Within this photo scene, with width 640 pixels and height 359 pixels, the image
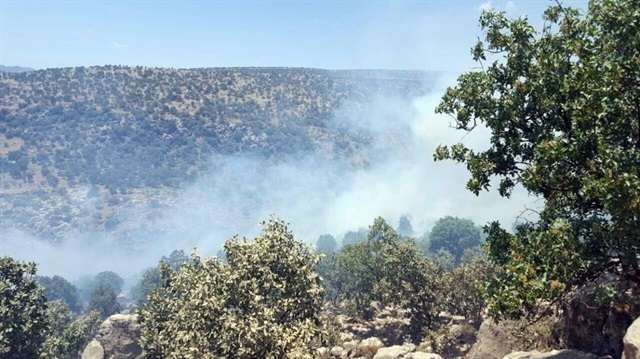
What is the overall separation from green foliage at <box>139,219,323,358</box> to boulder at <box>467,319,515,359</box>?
38.4 feet

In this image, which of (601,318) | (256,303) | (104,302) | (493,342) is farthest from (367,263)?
(104,302)

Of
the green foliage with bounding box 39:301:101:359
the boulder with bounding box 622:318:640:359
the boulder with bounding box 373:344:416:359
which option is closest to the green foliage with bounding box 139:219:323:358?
the boulder with bounding box 373:344:416:359

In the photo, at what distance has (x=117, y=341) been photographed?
58375 mm

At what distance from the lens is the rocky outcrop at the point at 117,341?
57.7 meters

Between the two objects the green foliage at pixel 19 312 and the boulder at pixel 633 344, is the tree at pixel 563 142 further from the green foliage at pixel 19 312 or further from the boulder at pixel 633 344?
the green foliage at pixel 19 312

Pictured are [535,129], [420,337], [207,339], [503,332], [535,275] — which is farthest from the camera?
[420,337]

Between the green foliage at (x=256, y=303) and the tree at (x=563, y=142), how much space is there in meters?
8.62

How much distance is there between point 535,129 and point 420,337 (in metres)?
37.0

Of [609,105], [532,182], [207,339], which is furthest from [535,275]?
[207,339]

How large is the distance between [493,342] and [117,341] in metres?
46.2

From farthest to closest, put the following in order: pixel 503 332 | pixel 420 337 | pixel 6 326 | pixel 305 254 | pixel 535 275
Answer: pixel 420 337
pixel 6 326
pixel 503 332
pixel 305 254
pixel 535 275

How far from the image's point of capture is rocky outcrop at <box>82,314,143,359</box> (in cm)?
5769

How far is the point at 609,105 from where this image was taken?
16078 millimetres

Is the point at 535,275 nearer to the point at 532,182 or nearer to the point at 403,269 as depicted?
the point at 532,182
